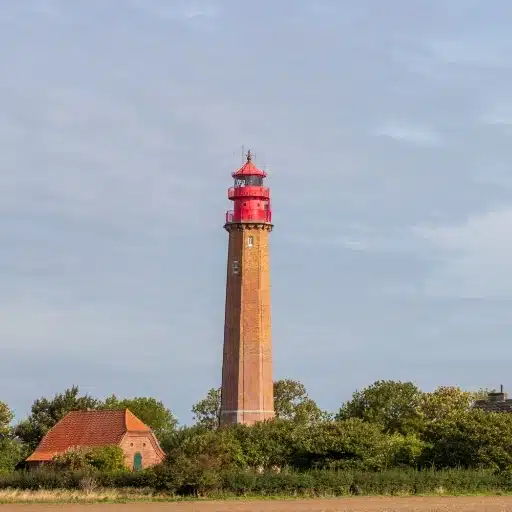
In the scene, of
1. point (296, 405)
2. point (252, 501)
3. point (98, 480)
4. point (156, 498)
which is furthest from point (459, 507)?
point (296, 405)

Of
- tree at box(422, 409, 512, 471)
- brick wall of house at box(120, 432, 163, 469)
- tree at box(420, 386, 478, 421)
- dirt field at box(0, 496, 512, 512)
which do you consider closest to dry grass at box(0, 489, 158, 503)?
dirt field at box(0, 496, 512, 512)

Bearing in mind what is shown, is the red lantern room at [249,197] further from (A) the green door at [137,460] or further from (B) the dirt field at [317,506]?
(B) the dirt field at [317,506]

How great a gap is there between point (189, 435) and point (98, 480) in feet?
41.8

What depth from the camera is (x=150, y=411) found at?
11656cm

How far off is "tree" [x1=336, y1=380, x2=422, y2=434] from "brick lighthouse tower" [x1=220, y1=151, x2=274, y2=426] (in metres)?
18.0

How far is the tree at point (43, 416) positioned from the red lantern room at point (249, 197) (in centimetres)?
2033

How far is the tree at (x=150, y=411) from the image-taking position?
370 ft

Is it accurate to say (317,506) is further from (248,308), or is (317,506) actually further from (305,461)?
(248,308)

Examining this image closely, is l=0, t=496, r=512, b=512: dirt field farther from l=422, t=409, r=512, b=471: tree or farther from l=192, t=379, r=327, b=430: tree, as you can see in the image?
l=192, t=379, r=327, b=430: tree

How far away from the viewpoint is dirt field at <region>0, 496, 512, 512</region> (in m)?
52.7

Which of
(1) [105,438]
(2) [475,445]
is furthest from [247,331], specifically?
(2) [475,445]

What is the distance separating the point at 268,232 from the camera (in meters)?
86.9

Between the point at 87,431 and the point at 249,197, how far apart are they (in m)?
19.4

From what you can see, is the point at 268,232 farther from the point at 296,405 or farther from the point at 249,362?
the point at 296,405
